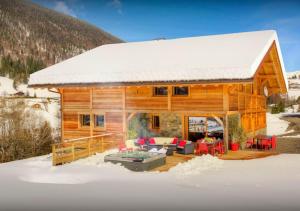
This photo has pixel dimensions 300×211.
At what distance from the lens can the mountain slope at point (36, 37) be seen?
130 meters

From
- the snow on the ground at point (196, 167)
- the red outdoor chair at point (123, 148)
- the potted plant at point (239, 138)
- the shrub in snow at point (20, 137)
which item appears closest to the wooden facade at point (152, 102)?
the red outdoor chair at point (123, 148)

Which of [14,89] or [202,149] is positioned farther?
[14,89]

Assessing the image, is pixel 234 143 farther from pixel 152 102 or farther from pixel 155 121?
pixel 155 121

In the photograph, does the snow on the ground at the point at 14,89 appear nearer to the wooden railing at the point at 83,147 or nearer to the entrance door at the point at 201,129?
the entrance door at the point at 201,129

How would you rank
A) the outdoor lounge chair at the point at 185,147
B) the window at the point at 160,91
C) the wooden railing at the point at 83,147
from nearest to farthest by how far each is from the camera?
the wooden railing at the point at 83,147 < the outdoor lounge chair at the point at 185,147 < the window at the point at 160,91

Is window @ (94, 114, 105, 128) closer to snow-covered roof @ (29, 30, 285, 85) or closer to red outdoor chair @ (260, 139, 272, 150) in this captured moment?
snow-covered roof @ (29, 30, 285, 85)

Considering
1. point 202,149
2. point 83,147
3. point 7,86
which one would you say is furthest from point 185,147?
point 7,86

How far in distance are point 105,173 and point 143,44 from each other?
11976 millimetres

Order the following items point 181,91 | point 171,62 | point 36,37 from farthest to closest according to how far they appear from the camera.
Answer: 1. point 36,37
2. point 171,62
3. point 181,91

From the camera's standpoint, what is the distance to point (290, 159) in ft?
51.7

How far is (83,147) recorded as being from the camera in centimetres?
1917

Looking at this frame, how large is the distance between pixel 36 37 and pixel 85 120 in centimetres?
13644

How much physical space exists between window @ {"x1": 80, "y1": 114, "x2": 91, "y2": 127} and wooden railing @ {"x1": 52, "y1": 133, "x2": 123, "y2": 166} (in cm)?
133

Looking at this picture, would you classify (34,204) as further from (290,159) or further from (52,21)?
(52,21)
